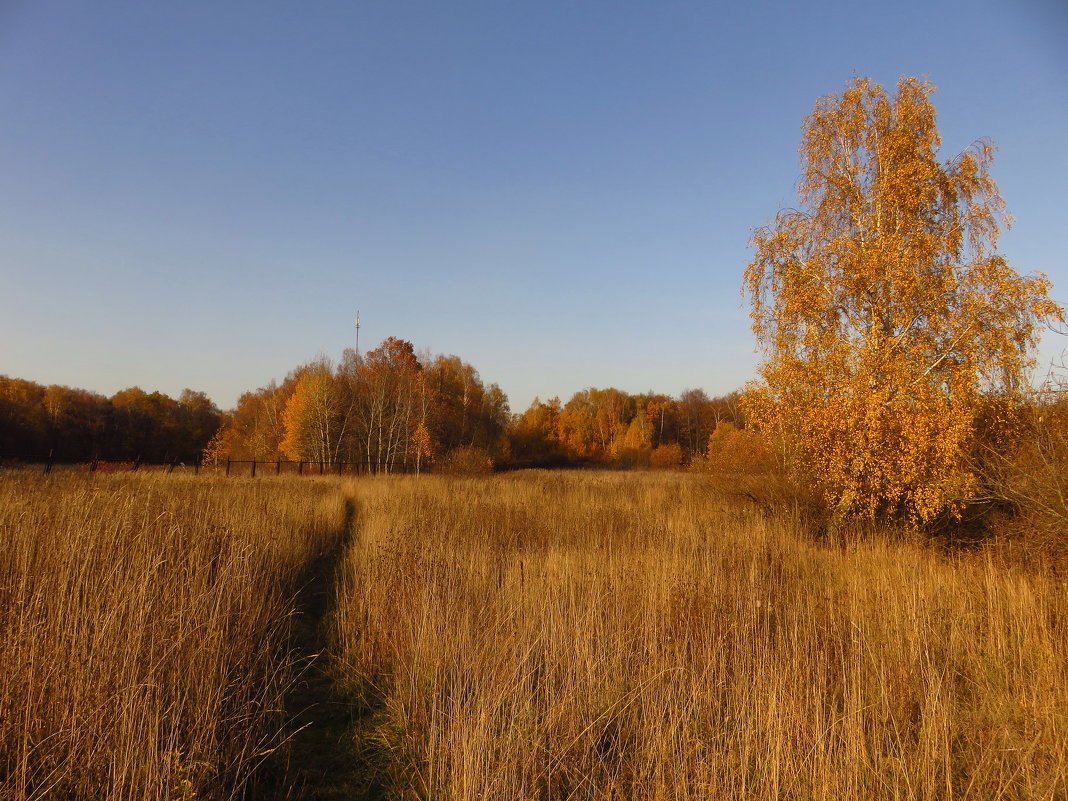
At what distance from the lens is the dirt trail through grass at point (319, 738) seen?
122 inches

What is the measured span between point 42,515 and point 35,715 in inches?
147

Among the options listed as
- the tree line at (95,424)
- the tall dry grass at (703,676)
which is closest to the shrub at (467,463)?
the tall dry grass at (703,676)

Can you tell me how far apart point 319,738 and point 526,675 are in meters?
1.63

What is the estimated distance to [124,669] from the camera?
2816 mm

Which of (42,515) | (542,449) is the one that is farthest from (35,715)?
(542,449)

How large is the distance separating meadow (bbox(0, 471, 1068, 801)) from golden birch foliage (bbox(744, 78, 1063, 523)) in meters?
2.35

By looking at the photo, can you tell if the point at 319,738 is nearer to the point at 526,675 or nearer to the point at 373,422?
the point at 526,675

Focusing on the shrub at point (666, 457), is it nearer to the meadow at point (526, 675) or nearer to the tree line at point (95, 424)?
the tree line at point (95, 424)

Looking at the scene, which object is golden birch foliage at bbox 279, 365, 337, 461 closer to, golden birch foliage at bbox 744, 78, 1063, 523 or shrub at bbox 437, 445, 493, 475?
shrub at bbox 437, 445, 493, 475

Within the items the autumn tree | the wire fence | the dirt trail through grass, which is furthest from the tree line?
the dirt trail through grass

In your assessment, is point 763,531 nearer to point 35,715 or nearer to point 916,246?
point 916,246

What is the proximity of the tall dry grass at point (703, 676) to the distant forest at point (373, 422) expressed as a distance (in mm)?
19529

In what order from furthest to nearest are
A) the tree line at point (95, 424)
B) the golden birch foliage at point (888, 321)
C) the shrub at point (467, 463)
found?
the tree line at point (95, 424) < the shrub at point (467, 463) < the golden birch foliage at point (888, 321)

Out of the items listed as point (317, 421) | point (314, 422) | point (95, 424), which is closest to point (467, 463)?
point (317, 421)
